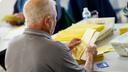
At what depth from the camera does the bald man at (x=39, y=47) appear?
4.89 feet

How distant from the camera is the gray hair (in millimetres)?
1514

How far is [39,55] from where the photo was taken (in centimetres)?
149

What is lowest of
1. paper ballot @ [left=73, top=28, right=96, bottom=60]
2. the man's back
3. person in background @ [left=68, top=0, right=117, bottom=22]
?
person in background @ [left=68, top=0, right=117, bottom=22]

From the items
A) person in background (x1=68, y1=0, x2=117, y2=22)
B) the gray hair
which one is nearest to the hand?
the gray hair

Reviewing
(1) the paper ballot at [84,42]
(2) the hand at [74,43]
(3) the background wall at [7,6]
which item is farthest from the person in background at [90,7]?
(2) the hand at [74,43]

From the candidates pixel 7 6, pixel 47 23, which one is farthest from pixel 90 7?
pixel 47 23

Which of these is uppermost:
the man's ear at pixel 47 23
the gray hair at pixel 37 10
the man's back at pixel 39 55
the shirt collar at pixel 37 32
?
the gray hair at pixel 37 10

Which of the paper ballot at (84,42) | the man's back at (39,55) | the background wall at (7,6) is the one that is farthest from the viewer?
the background wall at (7,6)

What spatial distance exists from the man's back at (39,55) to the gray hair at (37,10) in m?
0.08

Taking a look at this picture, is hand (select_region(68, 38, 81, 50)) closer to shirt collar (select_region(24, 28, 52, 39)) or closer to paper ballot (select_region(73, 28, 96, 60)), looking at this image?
paper ballot (select_region(73, 28, 96, 60))

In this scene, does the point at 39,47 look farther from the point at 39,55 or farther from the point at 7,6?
the point at 7,6

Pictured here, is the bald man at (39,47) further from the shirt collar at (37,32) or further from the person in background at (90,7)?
the person in background at (90,7)

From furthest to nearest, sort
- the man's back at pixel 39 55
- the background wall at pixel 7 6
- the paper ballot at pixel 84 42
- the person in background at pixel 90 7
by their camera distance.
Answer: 1. the background wall at pixel 7 6
2. the person in background at pixel 90 7
3. the paper ballot at pixel 84 42
4. the man's back at pixel 39 55

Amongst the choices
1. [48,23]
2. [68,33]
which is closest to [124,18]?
[68,33]
